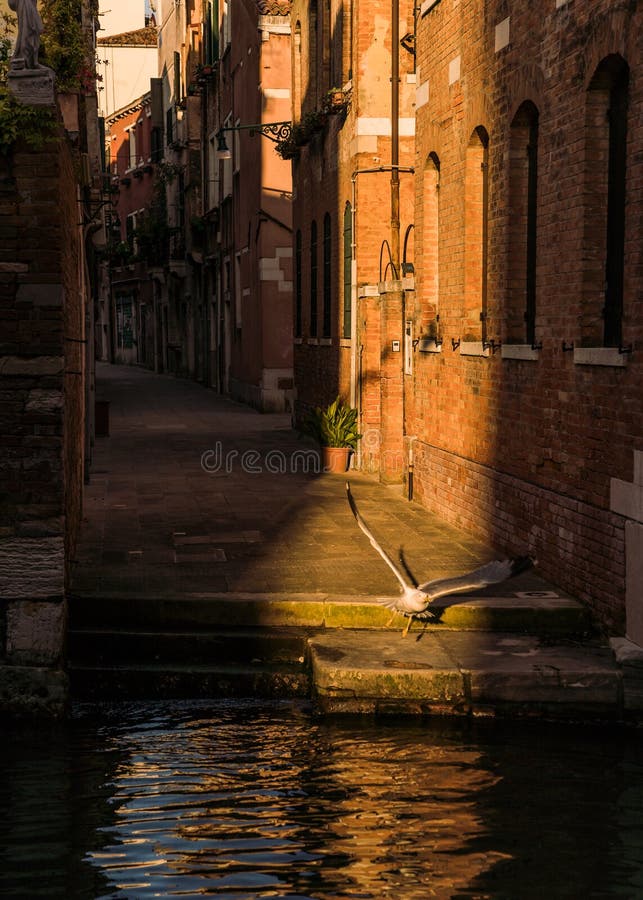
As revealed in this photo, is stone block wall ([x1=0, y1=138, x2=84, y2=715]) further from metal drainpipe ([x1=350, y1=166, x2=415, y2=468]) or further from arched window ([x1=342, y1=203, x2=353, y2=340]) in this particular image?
arched window ([x1=342, y1=203, x2=353, y2=340])

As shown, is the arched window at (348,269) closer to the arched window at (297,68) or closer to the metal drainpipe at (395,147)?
the metal drainpipe at (395,147)

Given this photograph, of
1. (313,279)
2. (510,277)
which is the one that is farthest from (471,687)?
(313,279)

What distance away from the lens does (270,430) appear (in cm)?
2194

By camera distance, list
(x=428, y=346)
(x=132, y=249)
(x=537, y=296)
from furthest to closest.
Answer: (x=132, y=249) → (x=428, y=346) → (x=537, y=296)

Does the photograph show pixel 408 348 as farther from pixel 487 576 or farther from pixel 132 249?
pixel 132 249

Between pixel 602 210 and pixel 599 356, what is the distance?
1047 millimetres

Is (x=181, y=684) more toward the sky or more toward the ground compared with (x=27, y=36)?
more toward the ground

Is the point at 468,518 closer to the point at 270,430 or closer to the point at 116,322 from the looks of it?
the point at 270,430

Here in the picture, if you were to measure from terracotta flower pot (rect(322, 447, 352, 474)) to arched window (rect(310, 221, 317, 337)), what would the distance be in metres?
4.45

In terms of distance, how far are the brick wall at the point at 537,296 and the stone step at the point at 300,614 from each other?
0.30m

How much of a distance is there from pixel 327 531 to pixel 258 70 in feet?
51.4

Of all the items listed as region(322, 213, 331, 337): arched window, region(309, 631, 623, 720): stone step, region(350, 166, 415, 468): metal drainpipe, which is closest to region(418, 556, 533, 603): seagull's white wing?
region(309, 631, 623, 720): stone step

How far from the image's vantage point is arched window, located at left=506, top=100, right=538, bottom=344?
10.3m

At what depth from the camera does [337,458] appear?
52.7 ft
